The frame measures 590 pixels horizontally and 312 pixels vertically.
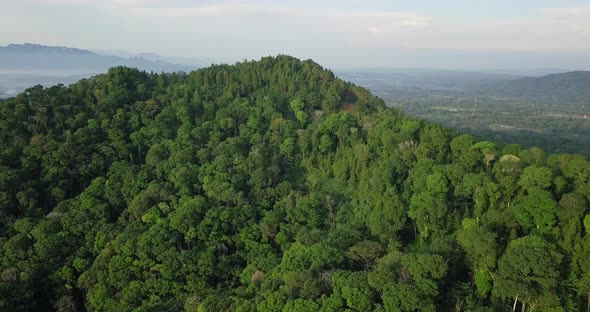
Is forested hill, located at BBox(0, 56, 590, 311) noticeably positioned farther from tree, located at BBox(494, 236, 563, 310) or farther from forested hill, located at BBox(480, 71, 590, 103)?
forested hill, located at BBox(480, 71, 590, 103)

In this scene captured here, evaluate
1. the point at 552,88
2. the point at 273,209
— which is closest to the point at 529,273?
the point at 273,209

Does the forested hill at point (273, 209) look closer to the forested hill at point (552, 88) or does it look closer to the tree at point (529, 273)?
the tree at point (529, 273)

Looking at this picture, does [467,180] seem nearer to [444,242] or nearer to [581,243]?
[444,242]

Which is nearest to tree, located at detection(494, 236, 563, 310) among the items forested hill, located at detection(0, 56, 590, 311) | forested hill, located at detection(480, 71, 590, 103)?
forested hill, located at detection(0, 56, 590, 311)

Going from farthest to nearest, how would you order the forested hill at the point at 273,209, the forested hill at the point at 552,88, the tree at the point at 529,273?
the forested hill at the point at 552,88, the forested hill at the point at 273,209, the tree at the point at 529,273

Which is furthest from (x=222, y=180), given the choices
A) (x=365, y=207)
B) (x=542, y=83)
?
(x=542, y=83)

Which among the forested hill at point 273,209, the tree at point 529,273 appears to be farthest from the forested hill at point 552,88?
the tree at point 529,273
